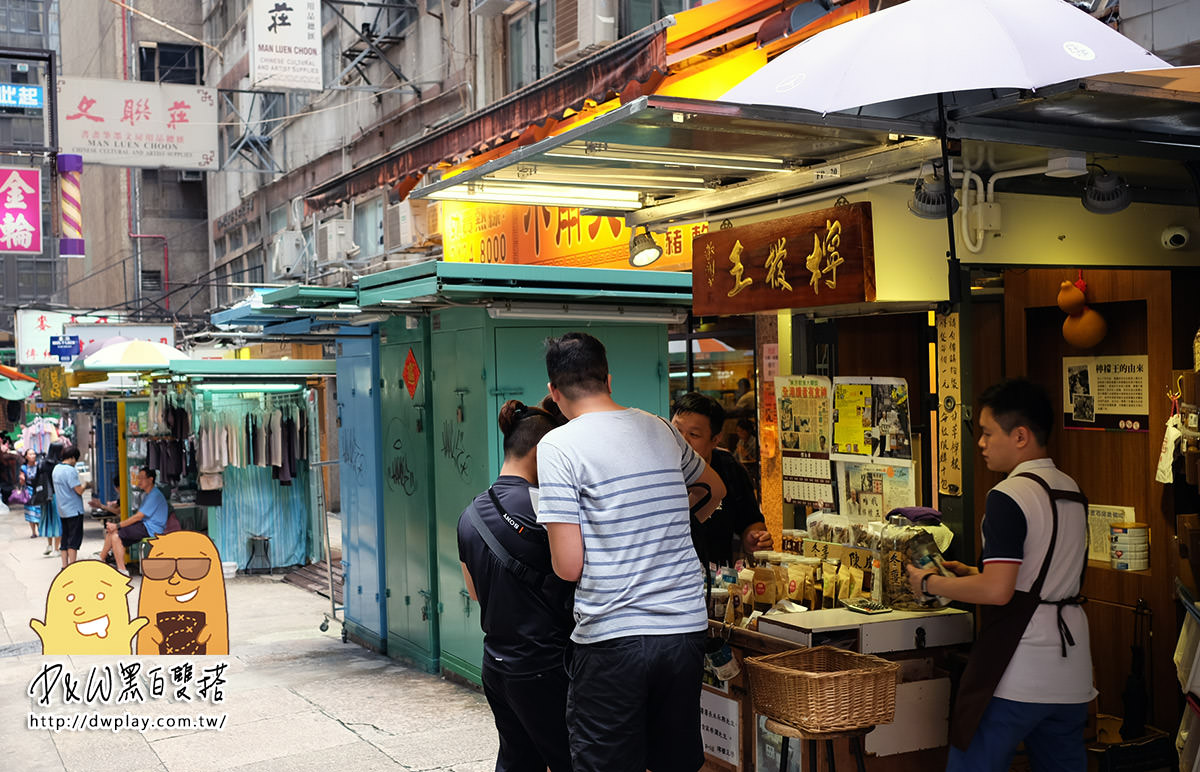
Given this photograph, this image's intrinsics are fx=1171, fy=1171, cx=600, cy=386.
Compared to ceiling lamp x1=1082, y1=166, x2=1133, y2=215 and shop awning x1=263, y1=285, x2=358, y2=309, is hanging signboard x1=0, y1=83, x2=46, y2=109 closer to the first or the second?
shop awning x1=263, y1=285, x2=358, y2=309

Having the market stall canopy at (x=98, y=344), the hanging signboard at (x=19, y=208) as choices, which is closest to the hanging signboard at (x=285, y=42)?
the hanging signboard at (x=19, y=208)

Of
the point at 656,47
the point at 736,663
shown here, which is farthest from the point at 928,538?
the point at 656,47

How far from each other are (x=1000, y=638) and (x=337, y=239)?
51.8 feet

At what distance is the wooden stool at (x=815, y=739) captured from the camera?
14.2 feet

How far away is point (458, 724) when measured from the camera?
796 centimetres

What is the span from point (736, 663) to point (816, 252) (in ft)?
6.28

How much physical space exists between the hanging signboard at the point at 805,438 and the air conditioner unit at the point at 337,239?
1312 cm

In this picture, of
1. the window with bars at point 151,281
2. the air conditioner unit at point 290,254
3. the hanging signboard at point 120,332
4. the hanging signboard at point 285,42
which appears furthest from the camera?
the window with bars at point 151,281

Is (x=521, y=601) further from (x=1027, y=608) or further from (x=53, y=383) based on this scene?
(x=53, y=383)

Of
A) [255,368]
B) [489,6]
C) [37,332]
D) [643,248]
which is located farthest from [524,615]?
[37,332]

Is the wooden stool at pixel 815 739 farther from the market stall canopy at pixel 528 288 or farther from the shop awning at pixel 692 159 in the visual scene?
the market stall canopy at pixel 528 288

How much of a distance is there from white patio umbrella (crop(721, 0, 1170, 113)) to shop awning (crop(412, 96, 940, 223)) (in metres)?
0.25

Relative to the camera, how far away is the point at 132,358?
15.1 m

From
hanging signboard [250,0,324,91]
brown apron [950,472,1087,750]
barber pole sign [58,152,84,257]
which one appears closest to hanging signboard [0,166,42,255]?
barber pole sign [58,152,84,257]
